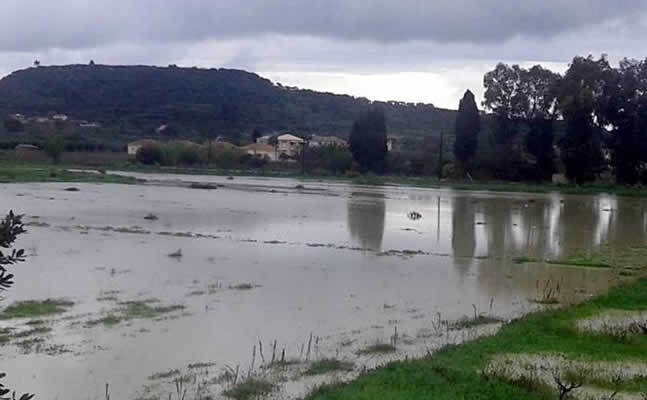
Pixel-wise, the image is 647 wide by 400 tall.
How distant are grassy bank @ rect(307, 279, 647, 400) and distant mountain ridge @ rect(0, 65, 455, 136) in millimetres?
90943

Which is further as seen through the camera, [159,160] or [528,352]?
[159,160]

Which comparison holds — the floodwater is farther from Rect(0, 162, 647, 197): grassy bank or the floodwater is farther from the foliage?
the foliage

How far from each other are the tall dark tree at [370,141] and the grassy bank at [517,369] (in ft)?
175

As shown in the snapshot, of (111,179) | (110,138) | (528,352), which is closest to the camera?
(528,352)

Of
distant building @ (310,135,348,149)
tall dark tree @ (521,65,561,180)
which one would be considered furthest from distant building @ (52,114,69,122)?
tall dark tree @ (521,65,561,180)

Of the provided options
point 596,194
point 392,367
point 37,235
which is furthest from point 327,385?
point 596,194

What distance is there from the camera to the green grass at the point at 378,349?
8.59m

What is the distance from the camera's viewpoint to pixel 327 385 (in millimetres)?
6949

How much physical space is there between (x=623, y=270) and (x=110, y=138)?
82.5 meters

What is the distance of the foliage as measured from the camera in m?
71.6

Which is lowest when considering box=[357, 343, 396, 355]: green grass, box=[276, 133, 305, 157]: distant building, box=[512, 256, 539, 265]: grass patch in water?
box=[512, 256, 539, 265]: grass patch in water

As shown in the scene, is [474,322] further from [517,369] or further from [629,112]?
[629,112]

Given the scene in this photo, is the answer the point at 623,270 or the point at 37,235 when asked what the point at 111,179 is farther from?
the point at 623,270

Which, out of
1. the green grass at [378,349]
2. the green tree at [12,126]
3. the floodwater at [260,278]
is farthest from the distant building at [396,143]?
the green grass at [378,349]
